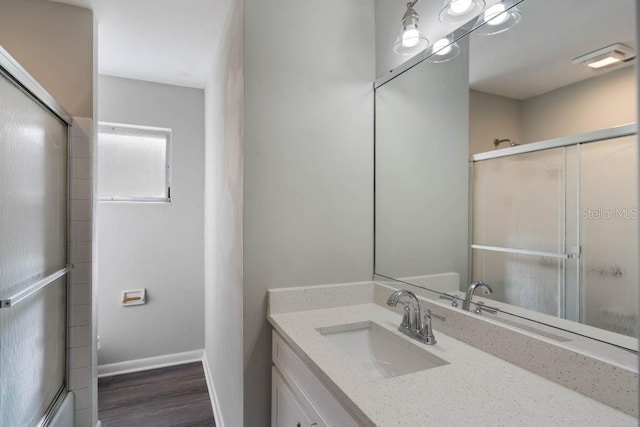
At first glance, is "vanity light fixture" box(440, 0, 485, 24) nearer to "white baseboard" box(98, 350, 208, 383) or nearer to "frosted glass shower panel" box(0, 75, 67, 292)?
"frosted glass shower panel" box(0, 75, 67, 292)

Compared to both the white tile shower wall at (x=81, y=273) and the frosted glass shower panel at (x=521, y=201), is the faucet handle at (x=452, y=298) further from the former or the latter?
the white tile shower wall at (x=81, y=273)

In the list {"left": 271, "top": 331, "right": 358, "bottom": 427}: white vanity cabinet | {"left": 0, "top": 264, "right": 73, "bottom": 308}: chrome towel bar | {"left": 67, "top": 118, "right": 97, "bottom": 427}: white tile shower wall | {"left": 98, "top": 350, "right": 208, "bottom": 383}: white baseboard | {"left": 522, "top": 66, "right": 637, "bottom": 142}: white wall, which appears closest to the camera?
{"left": 522, "top": 66, "right": 637, "bottom": 142}: white wall

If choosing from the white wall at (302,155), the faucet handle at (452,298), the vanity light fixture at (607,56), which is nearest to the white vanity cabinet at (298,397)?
the white wall at (302,155)

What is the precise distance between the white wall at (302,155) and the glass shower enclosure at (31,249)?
835mm

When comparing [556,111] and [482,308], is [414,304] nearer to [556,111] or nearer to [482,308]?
[482,308]

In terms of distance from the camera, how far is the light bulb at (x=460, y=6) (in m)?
1.27

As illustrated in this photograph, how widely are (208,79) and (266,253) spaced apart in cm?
199

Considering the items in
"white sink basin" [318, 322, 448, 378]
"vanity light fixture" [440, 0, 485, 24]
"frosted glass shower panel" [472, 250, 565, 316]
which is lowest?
"white sink basin" [318, 322, 448, 378]

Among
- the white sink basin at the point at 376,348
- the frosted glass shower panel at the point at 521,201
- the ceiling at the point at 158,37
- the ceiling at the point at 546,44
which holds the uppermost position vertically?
the ceiling at the point at 158,37

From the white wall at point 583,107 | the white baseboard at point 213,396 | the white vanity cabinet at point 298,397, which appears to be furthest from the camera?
the white baseboard at point 213,396

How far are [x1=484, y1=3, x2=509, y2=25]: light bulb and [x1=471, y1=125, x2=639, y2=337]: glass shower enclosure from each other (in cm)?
47

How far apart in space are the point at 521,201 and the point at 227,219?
1421mm

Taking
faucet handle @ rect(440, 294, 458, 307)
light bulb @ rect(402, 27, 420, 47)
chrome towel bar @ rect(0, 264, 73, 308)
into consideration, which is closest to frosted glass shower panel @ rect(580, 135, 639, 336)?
faucet handle @ rect(440, 294, 458, 307)

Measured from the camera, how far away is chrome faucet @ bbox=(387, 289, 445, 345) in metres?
1.21
